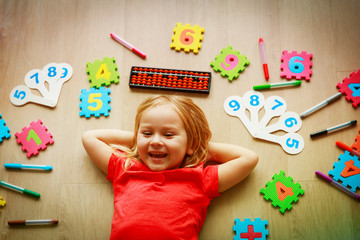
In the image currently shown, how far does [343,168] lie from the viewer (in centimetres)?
111

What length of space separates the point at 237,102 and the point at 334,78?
408mm

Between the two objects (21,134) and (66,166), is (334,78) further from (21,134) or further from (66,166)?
(21,134)

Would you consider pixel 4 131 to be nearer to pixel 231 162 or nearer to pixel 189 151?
pixel 189 151

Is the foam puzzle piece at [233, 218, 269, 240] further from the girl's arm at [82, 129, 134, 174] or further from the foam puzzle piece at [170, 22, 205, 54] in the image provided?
the foam puzzle piece at [170, 22, 205, 54]

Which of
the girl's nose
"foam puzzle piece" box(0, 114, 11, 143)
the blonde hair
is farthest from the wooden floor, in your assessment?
the girl's nose

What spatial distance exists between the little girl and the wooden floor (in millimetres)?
105

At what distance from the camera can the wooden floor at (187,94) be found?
1.08m

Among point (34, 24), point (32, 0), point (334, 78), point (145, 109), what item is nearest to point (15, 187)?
point (145, 109)

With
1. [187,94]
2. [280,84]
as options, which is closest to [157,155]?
[187,94]

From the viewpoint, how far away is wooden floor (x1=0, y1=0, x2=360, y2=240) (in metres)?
1.08

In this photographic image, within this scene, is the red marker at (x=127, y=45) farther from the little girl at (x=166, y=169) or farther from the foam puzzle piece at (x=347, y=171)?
the foam puzzle piece at (x=347, y=171)

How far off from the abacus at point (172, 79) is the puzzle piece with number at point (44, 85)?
0.96 feet

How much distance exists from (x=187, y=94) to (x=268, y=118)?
13.0 inches

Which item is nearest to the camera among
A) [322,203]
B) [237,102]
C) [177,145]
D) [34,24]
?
[177,145]
